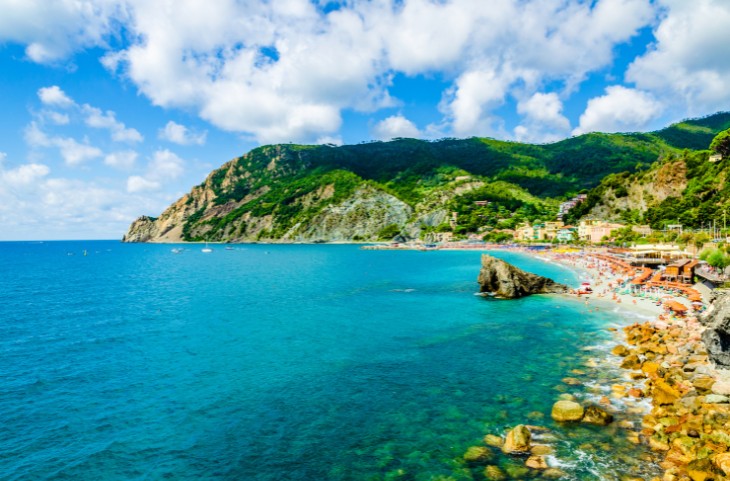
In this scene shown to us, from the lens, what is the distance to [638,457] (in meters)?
15.1

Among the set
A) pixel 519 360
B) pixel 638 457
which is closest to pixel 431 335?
pixel 519 360

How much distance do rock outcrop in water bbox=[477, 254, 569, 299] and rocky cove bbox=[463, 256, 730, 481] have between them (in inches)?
998

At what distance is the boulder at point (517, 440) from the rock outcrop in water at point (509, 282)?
37.2 meters

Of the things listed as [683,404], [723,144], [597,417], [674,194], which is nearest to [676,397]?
[683,404]

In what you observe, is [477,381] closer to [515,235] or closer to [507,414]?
[507,414]

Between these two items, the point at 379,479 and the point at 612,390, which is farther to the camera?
the point at 612,390

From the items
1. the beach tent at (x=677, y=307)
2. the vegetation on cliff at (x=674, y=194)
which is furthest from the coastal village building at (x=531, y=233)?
the beach tent at (x=677, y=307)

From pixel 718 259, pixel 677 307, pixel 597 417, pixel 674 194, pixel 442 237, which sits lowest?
pixel 597 417

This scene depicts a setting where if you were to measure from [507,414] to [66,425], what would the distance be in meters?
20.6

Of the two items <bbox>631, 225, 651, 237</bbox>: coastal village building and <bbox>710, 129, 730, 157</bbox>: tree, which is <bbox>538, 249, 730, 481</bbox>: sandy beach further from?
<bbox>710, 129, 730, 157</bbox>: tree

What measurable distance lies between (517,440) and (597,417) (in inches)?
188

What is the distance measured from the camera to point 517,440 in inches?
623

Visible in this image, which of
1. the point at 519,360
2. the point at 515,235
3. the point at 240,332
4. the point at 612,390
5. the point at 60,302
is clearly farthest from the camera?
the point at 515,235

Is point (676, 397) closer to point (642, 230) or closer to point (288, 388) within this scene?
point (288, 388)
